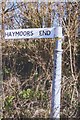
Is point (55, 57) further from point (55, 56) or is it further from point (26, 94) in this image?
point (26, 94)

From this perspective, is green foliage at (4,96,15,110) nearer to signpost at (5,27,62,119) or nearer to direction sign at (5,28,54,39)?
signpost at (5,27,62,119)

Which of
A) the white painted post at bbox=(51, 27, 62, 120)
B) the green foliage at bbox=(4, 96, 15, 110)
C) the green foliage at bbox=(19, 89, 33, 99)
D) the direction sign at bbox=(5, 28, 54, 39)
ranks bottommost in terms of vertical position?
the green foliage at bbox=(4, 96, 15, 110)

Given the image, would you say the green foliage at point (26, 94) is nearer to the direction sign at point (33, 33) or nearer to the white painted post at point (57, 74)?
the white painted post at point (57, 74)

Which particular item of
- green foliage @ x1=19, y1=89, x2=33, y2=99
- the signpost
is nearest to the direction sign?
the signpost

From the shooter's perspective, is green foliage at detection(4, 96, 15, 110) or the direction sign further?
green foliage at detection(4, 96, 15, 110)

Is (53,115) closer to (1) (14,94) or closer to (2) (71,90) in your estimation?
A: (2) (71,90)

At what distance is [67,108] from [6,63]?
4.98 feet

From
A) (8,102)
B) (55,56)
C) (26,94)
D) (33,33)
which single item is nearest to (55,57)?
(55,56)

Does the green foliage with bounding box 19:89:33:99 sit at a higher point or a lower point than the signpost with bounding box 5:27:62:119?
lower

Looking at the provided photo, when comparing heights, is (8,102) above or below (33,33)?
below

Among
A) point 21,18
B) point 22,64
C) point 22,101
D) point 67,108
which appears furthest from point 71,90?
point 21,18

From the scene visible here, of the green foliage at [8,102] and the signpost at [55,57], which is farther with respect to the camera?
the green foliage at [8,102]

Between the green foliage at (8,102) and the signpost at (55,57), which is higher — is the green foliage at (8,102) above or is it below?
below

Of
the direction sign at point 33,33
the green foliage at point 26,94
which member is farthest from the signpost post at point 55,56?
the green foliage at point 26,94
